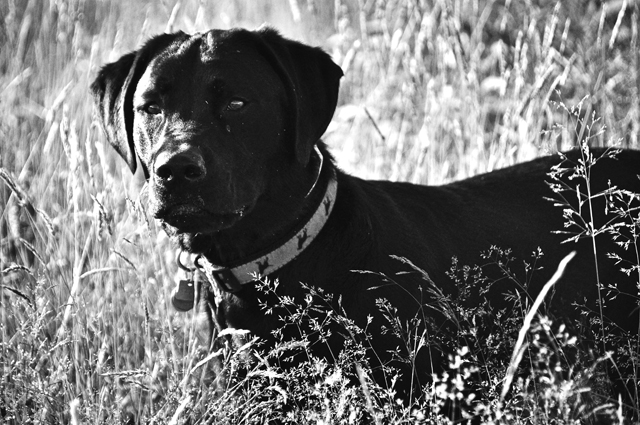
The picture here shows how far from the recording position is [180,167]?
236cm

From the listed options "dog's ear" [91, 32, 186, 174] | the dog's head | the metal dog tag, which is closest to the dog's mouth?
the dog's head

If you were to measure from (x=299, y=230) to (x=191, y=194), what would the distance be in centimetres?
43

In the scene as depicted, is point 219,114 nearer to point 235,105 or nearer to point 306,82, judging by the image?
point 235,105

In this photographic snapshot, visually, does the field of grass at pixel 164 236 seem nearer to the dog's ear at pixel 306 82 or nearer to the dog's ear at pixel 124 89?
the dog's ear at pixel 124 89

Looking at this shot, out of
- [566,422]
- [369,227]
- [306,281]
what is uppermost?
[369,227]

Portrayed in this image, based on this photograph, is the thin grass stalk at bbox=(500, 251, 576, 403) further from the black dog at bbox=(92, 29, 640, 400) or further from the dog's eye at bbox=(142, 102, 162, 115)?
the dog's eye at bbox=(142, 102, 162, 115)

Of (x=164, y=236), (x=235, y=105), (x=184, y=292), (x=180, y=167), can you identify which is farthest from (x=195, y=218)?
(x=164, y=236)

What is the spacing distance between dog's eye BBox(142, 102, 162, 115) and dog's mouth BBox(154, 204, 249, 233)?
0.45 m

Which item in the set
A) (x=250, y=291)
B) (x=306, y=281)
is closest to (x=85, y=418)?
(x=250, y=291)

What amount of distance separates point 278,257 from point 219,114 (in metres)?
0.55

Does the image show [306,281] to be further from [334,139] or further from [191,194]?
[334,139]

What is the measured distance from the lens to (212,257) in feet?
9.21

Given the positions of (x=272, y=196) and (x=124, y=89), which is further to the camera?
(x=124, y=89)

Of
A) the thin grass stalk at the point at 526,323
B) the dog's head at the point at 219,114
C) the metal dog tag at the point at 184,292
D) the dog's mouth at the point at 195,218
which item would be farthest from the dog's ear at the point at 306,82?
the thin grass stalk at the point at 526,323
